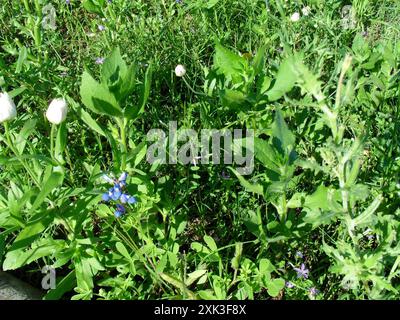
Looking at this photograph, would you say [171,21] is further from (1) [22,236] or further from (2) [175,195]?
(1) [22,236]

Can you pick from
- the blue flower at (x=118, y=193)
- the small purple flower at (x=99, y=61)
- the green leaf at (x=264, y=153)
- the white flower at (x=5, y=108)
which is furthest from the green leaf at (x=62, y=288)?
the small purple flower at (x=99, y=61)

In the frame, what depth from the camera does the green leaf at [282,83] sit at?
163cm

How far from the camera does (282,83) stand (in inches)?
A: 65.5

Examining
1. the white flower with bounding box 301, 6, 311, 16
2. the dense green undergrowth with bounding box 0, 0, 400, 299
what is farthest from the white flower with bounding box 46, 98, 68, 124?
the white flower with bounding box 301, 6, 311, 16

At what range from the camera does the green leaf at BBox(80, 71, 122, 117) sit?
1.38 metres

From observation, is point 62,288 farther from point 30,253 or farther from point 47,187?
point 47,187

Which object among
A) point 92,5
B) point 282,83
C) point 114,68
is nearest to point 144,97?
point 114,68

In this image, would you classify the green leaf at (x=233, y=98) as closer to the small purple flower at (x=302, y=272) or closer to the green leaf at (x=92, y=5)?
the small purple flower at (x=302, y=272)

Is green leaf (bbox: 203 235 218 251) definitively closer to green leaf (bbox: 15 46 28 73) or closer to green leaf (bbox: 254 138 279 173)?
green leaf (bbox: 254 138 279 173)

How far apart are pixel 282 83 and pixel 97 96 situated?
66 cm

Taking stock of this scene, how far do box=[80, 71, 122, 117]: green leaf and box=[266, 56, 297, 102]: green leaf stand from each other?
0.58 metres

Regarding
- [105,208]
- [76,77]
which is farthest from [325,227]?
[76,77]

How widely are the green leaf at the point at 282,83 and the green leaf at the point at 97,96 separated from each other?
577 millimetres

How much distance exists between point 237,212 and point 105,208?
0.47 m
